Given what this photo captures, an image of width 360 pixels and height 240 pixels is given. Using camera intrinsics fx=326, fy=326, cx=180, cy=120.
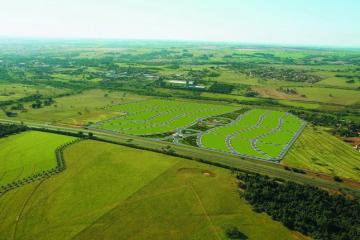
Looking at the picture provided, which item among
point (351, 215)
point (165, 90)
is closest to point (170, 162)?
point (351, 215)

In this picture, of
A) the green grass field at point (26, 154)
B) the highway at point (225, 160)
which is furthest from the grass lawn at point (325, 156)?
A: the green grass field at point (26, 154)

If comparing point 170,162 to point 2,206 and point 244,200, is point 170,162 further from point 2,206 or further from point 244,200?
point 2,206

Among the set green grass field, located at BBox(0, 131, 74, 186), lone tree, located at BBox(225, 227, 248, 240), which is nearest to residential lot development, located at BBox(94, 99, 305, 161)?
green grass field, located at BBox(0, 131, 74, 186)

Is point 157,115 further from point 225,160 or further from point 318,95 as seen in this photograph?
point 318,95

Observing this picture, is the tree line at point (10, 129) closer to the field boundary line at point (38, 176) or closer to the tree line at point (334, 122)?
the field boundary line at point (38, 176)

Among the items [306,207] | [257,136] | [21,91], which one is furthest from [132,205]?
[21,91]

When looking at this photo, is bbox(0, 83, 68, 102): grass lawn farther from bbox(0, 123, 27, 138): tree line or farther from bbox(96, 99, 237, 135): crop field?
bbox(0, 123, 27, 138): tree line
